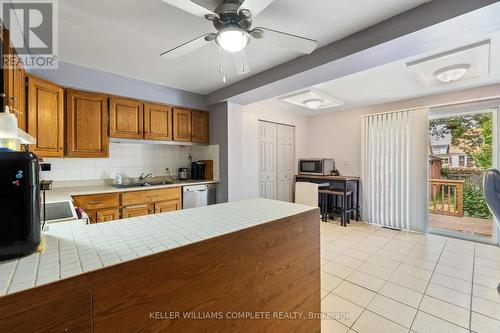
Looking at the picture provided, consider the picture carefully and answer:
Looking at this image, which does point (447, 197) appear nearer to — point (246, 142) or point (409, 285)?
point (409, 285)

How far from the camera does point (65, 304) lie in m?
0.56

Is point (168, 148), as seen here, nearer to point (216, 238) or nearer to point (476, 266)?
point (216, 238)

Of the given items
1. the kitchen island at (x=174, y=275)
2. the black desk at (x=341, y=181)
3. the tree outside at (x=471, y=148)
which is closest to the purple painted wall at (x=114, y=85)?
the kitchen island at (x=174, y=275)

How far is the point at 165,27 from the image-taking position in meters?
1.93

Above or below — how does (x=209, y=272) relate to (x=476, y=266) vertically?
above

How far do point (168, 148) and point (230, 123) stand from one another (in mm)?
1190

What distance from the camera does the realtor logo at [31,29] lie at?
1.63m

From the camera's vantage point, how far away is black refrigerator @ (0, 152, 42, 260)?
606mm

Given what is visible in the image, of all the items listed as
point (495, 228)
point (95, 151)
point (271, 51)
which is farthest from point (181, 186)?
point (495, 228)

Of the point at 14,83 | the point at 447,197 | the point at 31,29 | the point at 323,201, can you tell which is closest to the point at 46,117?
the point at 14,83

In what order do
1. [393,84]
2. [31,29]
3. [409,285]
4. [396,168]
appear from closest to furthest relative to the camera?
[31,29]
[409,285]
[393,84]
[396,168]

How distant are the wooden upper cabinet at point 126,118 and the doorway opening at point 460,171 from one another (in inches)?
191

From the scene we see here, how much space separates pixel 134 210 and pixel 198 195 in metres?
0.94

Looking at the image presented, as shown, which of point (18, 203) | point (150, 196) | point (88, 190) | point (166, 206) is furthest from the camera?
point (166, 206)
